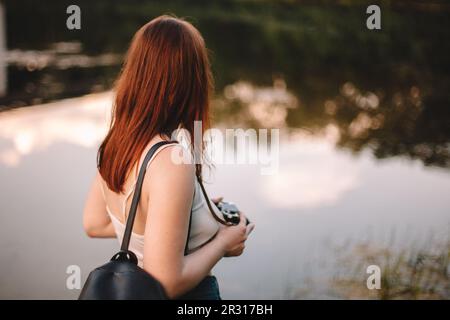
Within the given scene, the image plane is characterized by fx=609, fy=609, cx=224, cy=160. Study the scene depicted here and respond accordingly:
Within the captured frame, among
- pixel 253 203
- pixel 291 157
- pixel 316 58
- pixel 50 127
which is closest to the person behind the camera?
pixel 253 203

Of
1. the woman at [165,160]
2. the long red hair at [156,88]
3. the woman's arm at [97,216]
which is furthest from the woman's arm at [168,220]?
the woman's arm at [97,216]

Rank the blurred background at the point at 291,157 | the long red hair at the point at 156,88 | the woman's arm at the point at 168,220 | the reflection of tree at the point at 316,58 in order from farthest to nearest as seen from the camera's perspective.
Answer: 1. the reflection of tree at the point at 316,58
2. the blurred background at the point at 291,157
3. the long red hair at the point at 156,88
4. the woman's arm at the point at 168,220

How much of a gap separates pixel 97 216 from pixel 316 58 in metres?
13.8

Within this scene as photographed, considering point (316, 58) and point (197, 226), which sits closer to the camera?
point (197, 226)

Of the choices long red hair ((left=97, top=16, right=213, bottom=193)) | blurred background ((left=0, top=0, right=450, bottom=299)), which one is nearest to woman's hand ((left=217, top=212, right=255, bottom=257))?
long red hair ((left=97, top=16, right=213, bottom=193))

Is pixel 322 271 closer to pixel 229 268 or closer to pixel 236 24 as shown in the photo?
pixel 229 268

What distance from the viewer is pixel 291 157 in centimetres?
717

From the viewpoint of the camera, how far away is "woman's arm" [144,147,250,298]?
146cm

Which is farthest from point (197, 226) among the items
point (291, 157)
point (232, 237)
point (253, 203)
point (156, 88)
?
point (291, 157)

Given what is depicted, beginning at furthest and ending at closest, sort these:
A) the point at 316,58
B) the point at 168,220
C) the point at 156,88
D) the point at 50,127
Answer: the point at 316,58
the point at 50,127
the point at 156,88
the point at 168,220

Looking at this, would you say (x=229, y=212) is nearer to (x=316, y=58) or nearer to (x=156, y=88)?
(x=156, y=88)

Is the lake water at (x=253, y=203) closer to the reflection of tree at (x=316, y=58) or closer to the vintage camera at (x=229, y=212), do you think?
the reflection of tree at (x=316, y=58)

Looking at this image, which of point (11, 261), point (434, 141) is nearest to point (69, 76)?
point (434, 141)

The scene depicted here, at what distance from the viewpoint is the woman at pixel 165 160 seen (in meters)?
1.48
